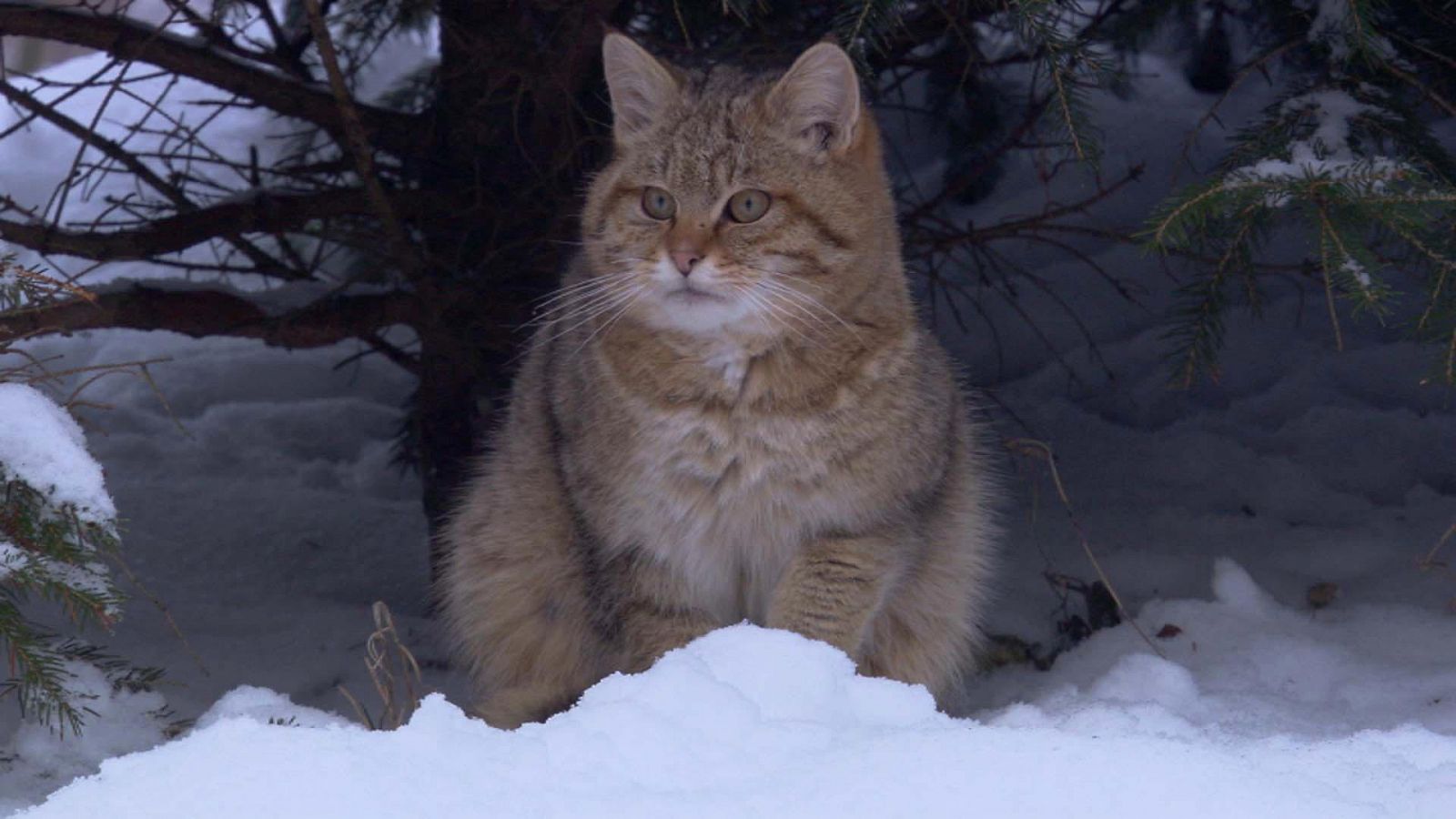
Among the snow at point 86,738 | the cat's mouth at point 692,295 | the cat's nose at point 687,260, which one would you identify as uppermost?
the cat's nose at point 687,260

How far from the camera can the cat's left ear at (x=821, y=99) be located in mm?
2543

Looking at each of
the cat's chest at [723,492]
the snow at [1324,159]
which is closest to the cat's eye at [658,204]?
the cat's chest at [723,492]

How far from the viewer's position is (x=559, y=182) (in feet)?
12.2

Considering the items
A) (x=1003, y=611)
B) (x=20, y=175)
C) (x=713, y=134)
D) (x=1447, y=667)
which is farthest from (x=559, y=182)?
(x=20, y=175)

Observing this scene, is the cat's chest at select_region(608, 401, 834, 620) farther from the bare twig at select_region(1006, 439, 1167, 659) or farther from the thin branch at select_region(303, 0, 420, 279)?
the thin branch at select_region(303, 0, 420, 279)

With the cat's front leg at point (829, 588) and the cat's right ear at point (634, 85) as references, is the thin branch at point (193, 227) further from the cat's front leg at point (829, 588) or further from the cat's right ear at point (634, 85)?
the cat's front leg at point (829, 588)

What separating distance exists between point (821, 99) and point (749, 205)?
25 centimetres

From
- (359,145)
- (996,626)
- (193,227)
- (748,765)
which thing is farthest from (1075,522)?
(193,227)

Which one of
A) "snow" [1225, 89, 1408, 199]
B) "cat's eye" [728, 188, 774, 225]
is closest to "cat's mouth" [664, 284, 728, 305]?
"cat's eye" [728, 188, 774, 225]

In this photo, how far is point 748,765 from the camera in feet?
5.76

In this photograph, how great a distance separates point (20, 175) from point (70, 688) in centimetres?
367

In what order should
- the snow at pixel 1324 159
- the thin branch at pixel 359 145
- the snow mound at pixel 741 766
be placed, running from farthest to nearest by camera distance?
the thin branch at pixel 359 145 < the snow at pixel 1324 159 < the snow mound at pixel 741 766

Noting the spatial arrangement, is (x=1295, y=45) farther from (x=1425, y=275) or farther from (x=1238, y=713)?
(x=1238, y=713)

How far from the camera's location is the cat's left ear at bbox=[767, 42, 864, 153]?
100 inches
